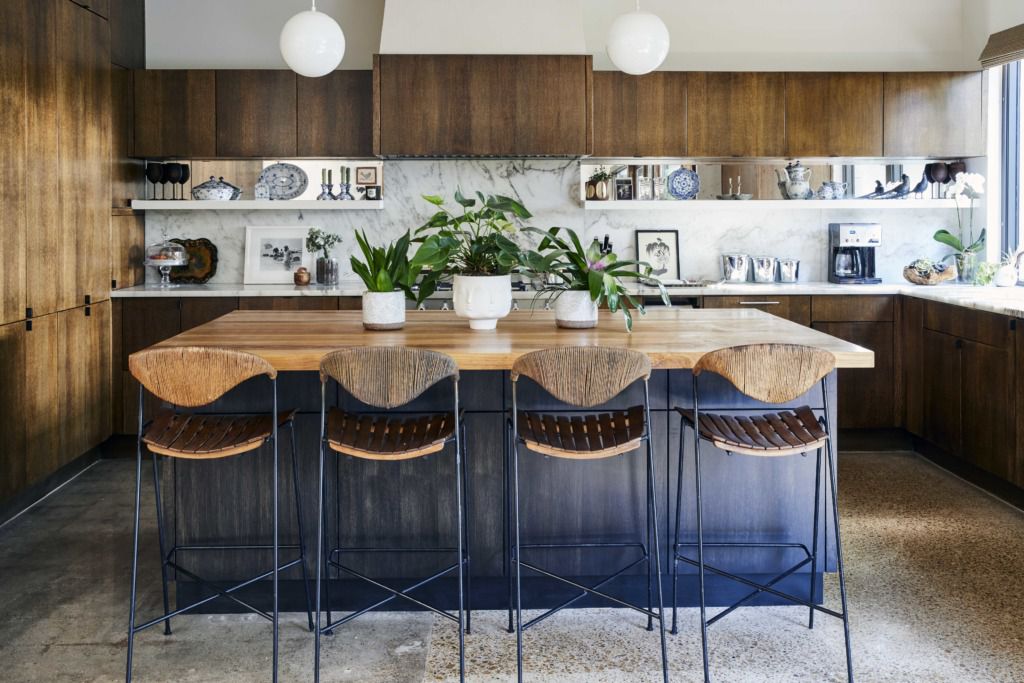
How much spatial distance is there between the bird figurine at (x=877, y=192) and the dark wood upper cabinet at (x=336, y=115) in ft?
10.1

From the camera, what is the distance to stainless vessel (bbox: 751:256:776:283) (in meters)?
6.14

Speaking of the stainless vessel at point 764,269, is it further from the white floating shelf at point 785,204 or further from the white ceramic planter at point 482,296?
the white ceramic planter at point 482,296

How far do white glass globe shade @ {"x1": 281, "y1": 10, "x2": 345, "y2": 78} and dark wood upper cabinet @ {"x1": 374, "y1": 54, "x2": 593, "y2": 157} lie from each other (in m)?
1.69

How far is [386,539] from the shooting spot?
3.29 meters

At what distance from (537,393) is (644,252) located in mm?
3198

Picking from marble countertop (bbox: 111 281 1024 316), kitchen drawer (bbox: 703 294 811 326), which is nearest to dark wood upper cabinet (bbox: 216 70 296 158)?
Result: marble countertop (bbox: 111 281 1024 316)

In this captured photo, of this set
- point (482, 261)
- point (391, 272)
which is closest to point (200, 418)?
point (391, 272)

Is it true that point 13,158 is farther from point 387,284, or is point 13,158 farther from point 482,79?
point 482,79

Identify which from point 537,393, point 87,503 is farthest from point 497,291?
point 87,503

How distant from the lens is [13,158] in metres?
4.21

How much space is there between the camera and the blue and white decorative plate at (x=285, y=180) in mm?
6098

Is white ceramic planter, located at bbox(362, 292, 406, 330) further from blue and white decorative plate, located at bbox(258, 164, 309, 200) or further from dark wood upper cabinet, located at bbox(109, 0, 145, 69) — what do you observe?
dark wood upper cabinet, located at bbox(109, 0, 145, 69)

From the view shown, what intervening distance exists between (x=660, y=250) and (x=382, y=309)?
10.3 ft

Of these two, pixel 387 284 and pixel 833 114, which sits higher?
pixel 833 114
